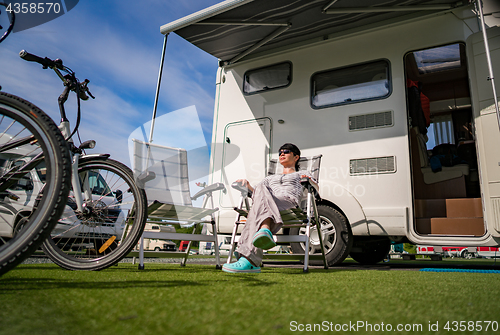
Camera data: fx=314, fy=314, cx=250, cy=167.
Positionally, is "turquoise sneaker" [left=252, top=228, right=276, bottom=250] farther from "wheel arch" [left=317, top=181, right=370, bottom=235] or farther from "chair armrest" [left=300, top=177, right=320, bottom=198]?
"wheel arch" [left=317, top=181, right=370, bottom=235]

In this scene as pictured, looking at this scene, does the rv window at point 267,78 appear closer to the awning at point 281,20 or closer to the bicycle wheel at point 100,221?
the awning at point 281,20

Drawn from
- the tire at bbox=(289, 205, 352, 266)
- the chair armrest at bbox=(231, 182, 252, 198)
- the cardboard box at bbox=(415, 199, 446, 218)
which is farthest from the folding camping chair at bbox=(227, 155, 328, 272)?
the cardboard box at bbox=(415, 199, 446, 218)

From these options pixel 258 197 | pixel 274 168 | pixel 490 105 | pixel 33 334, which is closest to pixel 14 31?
pixel 33 334

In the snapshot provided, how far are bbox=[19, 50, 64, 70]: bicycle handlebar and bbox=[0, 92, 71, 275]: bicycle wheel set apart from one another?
73cm

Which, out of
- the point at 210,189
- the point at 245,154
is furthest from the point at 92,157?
the point at 245,154

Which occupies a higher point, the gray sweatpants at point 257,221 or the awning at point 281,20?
the awning at point 281,20

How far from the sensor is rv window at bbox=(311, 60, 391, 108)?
3.29 meters

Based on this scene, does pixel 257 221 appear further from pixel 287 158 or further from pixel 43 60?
pixel 43 60

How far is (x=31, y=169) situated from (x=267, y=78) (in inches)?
120

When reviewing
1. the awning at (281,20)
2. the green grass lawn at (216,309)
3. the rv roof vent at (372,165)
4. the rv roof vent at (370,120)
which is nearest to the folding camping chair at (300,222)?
the rv roof vent at (372,165)

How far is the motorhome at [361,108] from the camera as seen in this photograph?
2.86m

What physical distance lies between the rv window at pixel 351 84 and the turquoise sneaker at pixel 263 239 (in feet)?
6.72

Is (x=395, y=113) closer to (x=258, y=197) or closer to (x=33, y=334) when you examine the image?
(x=258, y=197)

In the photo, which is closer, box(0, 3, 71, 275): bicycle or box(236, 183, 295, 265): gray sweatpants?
box(0, 3, 71, 275): bicycle
